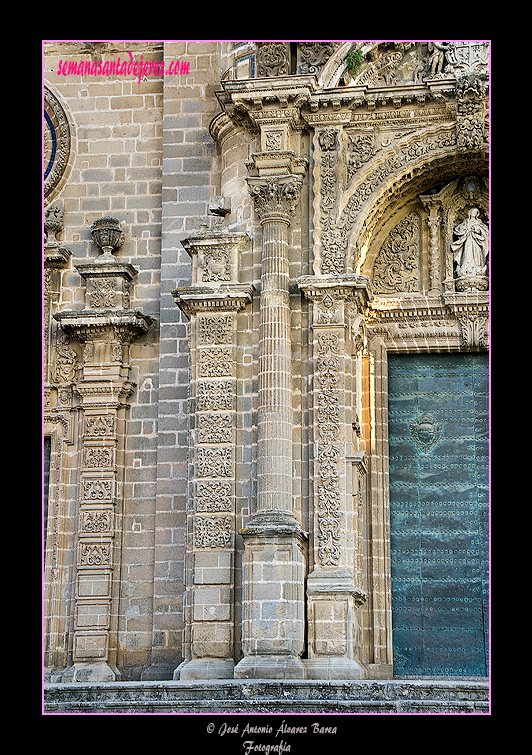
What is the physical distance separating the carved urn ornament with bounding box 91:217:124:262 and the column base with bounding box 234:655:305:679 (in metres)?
5.85

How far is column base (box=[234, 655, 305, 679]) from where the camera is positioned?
13266 millimetres

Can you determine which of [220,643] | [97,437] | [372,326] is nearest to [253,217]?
[372,326]

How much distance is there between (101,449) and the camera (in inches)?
619

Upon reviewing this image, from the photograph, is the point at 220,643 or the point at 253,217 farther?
the point at 253,217

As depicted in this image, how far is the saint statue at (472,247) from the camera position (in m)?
15.8

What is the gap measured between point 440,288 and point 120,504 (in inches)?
193

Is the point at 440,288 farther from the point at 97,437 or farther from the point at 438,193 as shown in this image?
the point at 97,437

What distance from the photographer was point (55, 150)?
17.1 metres

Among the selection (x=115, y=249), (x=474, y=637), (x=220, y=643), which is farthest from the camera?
(x=115, y=249)

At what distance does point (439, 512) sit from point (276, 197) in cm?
437

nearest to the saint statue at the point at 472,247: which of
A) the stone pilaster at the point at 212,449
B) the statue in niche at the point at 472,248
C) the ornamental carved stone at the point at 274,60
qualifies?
the statue in niche at the point at 472,248

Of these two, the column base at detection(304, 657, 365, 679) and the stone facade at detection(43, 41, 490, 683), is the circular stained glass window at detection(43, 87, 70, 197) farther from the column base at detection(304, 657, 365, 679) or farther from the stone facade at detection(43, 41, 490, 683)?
the column base at detection(304, 657, 365, 679)
